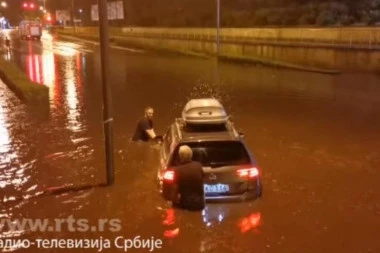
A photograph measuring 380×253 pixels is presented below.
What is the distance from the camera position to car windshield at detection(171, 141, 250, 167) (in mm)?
8180

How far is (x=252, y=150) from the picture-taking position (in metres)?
13.5

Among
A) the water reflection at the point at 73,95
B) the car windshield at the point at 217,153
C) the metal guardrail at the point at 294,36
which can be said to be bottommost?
the water reflection at the point at 73,95

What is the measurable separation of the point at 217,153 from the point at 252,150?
5.43 m

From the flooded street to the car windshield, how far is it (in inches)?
29.9

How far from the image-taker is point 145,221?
8.64 meters

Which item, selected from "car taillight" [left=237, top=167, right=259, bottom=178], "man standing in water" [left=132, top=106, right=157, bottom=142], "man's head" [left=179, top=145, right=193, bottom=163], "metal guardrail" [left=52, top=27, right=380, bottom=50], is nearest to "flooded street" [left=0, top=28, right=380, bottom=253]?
"man standing in water" [left=132, top=106, right=157, bottom=142]

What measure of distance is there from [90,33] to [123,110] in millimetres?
57924

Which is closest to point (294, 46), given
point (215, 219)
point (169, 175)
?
point (215, 219)

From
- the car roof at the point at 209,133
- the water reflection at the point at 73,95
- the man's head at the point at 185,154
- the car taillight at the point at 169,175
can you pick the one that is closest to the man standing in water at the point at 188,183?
the man's head at the point at 185,154

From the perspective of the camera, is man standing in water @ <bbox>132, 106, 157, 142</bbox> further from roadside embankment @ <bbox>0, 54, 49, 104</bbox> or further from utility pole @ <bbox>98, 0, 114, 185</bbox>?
roadside embankment @ <bbox>0, 54, 49, 104</bbox>

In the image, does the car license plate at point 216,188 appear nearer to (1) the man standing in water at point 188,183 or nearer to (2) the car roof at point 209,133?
(1) the man standing in water at point 188,183

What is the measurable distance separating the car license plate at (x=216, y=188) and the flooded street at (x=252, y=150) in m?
0.35

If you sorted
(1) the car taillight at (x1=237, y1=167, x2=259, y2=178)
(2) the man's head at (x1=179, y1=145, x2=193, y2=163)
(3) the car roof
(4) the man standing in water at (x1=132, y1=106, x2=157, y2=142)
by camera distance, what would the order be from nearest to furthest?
(2) the man's head at (x1=179, y1=145, x2=193, y2=163) → (1) the car taillight at (x1=237, y1=167, x2=259, y2=178) → (3) the car roof → (4) the man standing in water at (x1=132, y1=106, x2=157, y2=142)

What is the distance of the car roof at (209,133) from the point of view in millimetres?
8188
